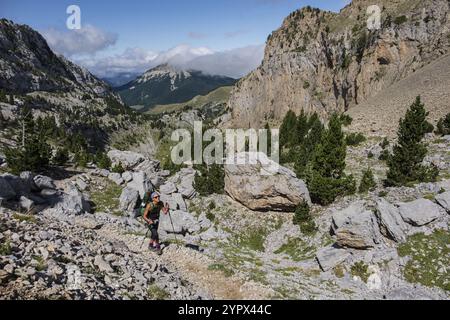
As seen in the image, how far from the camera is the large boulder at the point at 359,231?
24312mm

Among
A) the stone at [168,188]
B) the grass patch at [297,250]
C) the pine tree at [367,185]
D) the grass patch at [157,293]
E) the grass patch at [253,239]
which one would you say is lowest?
the grass patch at [253,239]

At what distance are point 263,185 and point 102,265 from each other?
2649cm

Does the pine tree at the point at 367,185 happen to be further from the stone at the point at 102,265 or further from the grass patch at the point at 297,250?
the stone at the point at 102,265

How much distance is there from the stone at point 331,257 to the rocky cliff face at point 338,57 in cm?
7318

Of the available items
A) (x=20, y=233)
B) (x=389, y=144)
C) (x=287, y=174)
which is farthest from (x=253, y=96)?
(x=20, y=233)

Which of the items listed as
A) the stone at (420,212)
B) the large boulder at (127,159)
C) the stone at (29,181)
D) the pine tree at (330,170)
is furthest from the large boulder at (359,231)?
the large boulder at (127,159)

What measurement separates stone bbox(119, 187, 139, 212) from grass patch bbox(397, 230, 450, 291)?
95.7ft

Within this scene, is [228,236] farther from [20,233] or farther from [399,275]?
[20,233]

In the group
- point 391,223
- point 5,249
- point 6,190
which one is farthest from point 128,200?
point 391,223

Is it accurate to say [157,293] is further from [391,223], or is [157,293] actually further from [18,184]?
[18,184]

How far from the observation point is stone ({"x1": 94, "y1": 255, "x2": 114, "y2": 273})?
15.1m

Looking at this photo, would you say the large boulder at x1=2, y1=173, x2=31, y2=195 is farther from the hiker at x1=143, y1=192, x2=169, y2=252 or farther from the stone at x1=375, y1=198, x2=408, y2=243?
the stone at x1=375, y1=198, x2=408, y2=243

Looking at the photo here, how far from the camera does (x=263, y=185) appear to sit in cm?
3962

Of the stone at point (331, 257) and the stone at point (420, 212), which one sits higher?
the stone at point (420, 212)
